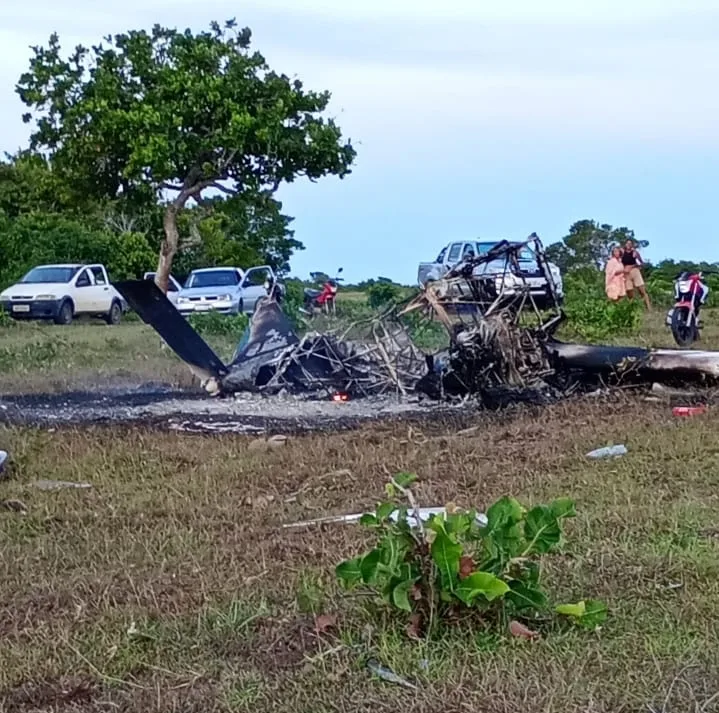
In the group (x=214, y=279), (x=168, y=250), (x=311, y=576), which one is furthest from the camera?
(x=168, y=250)

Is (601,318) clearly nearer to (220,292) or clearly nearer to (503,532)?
(220,292)

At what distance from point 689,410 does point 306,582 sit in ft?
17.5

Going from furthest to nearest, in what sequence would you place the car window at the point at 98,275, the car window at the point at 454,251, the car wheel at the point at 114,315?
the car window at the point at 98,275 → the car wheel at the point at 114,315 → the car window at the point at 454,251

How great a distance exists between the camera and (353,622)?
4164 millimetres

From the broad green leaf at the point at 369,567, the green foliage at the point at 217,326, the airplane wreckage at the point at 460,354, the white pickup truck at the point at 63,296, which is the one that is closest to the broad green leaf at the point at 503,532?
the broad green leaf at the point at 369,567

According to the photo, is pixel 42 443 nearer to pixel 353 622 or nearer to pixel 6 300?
pixel 353 622

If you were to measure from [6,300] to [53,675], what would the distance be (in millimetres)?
21861

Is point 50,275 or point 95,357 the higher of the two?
point 50,275

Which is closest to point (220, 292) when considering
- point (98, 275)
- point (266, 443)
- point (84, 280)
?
point (98, 275)

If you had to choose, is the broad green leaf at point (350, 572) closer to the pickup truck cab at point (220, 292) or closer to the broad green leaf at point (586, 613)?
the broad green leaf at point (586, 613)

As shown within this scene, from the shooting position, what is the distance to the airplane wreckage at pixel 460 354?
10852 millimetres

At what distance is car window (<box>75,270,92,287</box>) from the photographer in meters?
25.7

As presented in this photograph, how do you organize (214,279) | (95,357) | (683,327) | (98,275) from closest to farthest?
(95,357) < (683,327) < (98,275) < (214,279)

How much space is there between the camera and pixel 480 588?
3.87 meters
